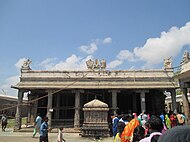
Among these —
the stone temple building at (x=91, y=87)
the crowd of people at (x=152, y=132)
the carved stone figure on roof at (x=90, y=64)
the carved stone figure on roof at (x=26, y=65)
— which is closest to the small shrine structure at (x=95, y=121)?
the stone temple building at (x=91, y=87)

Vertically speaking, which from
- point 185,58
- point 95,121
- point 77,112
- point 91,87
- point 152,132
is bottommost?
point 95,121

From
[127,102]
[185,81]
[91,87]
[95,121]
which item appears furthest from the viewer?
[127,102]

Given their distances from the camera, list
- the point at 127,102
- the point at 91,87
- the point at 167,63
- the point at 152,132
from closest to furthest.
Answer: the point at 152,132, the point at 91,87, the point at 167,63, the point at 127,102

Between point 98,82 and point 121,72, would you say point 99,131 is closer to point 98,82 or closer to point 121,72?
point 98,82

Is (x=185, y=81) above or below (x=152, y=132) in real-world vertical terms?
above

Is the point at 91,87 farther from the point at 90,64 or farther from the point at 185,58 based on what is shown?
A: the point at 185,58

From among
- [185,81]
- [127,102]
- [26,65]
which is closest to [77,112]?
[127,102]

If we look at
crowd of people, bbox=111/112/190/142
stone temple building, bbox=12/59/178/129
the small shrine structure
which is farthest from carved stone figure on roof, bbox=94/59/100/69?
crowd of people, bbox=111/112/190/142

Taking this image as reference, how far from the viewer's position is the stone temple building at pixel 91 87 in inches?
677

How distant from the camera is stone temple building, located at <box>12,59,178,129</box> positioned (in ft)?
56.4

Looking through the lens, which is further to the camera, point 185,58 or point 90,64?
point 90,64

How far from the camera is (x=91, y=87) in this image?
17219 millimetres

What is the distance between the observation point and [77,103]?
17312 mm

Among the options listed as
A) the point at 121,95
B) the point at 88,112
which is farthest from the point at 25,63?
the point at 121,95
